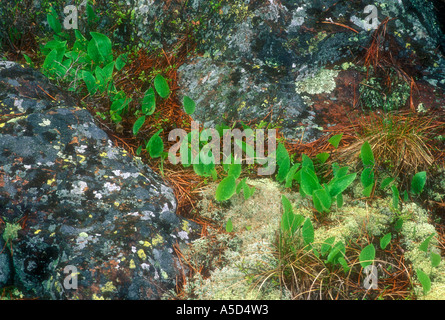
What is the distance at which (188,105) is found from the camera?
2.91 metres

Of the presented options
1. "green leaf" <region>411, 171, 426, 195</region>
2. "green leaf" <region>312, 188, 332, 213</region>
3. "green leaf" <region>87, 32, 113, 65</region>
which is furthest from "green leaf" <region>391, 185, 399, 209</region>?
"green leaf" <region>87, 32, 113, 65</region>

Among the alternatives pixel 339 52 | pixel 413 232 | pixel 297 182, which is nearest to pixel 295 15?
pixel 339 52

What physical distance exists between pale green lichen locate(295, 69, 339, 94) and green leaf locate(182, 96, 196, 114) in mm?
842

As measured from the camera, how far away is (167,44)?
11.0 ft

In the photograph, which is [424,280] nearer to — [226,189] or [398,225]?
[398,225]

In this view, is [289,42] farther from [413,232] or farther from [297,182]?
[413,232]

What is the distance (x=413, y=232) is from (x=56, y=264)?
2051 millimetres

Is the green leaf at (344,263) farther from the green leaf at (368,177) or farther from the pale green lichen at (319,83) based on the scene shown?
the pale green lichen at (319,83)

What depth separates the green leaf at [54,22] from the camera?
3219 mm

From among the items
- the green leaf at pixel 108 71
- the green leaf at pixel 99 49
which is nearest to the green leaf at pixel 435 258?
the green leaf at pixel 108 71

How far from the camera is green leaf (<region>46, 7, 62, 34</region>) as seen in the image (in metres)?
3.22

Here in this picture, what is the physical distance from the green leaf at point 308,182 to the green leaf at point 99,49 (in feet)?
6.29

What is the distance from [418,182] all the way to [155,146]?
5.96ft

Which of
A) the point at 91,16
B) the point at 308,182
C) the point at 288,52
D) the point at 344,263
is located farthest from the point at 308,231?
the point at 91,16
